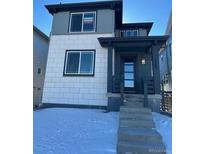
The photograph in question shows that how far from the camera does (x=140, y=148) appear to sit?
3.17 meters

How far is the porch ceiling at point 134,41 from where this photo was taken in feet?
20.2

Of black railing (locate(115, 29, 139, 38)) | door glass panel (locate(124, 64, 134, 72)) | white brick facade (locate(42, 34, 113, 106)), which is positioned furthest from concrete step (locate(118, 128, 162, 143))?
black railing (locate(115, 29, 139, 38))

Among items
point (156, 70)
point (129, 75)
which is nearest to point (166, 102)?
point (156, 70)

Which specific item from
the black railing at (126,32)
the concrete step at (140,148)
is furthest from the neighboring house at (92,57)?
the concrete step at (140,148)

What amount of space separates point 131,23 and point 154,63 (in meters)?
3.85

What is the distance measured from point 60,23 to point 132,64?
4065 millimetres

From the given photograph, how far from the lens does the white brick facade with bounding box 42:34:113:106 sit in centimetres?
686

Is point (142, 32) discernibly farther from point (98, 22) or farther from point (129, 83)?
point (129, 83)
